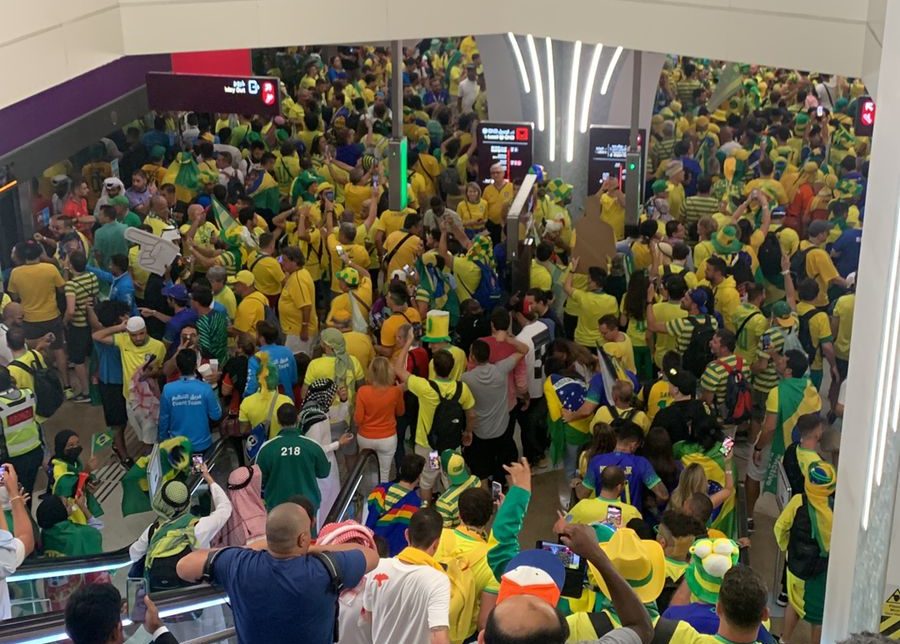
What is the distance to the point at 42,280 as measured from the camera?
10.0 metres

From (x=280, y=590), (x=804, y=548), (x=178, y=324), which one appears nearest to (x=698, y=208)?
(x=178, y=324)

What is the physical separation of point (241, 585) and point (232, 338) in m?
5.32

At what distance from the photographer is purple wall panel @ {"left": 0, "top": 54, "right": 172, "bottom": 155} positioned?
555 inches

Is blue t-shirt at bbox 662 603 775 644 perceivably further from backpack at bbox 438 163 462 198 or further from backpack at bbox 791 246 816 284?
backpack at bbox 438 163 462 198

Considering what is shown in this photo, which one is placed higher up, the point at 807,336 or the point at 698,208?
the point at 698,208

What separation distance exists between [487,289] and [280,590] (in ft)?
20.1

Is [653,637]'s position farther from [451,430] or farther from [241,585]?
[451,430]

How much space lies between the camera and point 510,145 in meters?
14.0

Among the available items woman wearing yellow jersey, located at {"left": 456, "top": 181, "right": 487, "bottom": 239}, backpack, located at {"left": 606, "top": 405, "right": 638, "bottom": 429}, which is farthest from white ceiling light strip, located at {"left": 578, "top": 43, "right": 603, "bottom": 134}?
backpack, located at {"left": 606, "top": 405, "right": 638, "bottom": 429}

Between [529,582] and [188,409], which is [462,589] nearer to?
[529,582]

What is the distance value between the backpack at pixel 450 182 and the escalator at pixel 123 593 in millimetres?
8003

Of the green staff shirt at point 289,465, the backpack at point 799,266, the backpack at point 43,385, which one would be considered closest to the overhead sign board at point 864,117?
the backpack at point 799,266

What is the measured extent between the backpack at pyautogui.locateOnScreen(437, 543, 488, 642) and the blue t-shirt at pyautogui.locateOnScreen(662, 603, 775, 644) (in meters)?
0.92

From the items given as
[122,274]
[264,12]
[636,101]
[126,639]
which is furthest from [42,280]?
[636,101]
